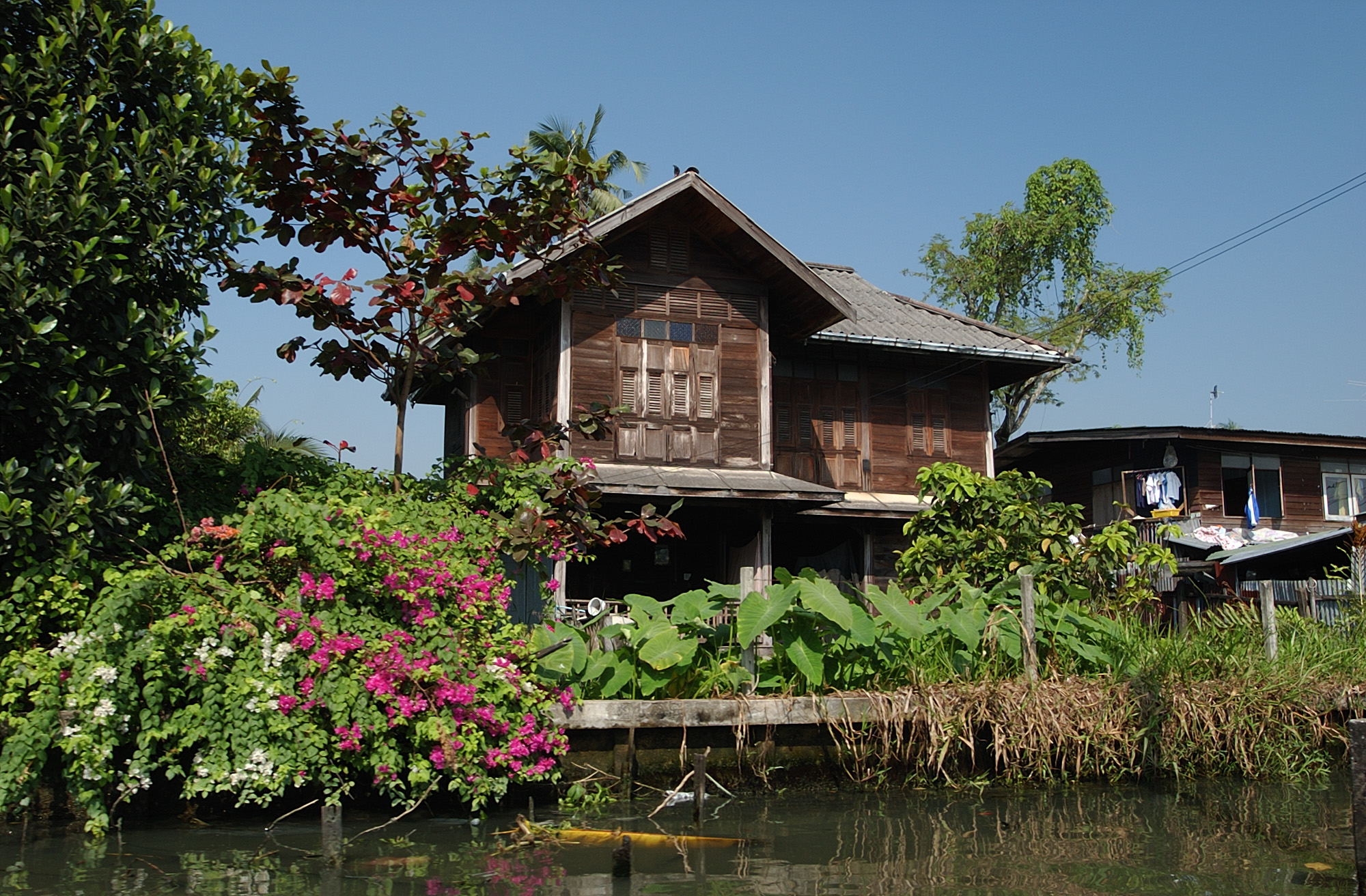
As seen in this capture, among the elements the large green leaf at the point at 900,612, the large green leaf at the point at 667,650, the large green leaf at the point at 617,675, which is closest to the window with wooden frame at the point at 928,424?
the large green leaf at the point at 900,612

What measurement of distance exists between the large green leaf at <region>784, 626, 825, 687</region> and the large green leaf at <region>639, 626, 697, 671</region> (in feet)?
2.59

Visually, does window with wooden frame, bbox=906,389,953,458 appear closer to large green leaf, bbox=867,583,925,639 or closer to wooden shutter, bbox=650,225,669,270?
wooden shutter, bbox=650,225,669,270

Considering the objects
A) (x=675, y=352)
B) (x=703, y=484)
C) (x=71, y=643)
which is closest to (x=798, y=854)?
(x=71, y=643)

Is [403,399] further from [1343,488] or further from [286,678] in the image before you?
[1343,488]

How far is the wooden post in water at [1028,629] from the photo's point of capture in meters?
9.00

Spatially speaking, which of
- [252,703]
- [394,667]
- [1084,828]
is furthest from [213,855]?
[1084,828]

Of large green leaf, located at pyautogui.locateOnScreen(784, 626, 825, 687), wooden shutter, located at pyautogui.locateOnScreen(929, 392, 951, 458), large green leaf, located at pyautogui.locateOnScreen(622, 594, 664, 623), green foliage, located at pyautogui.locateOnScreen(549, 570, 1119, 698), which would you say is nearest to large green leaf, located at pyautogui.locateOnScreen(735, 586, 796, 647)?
green foliage, located at pyautogui.locateOnScreen(549, 570, 1119, 698)

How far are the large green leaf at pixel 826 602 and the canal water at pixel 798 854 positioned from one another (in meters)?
1.36

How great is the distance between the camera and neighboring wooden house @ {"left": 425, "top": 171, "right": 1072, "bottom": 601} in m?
14.1

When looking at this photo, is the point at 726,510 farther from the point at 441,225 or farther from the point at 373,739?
the point at 373,739

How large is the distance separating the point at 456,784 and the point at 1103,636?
18.6ft

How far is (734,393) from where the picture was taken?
48.1 ft

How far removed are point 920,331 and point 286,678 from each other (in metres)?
12.1

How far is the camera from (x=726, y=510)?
14.4 meters
